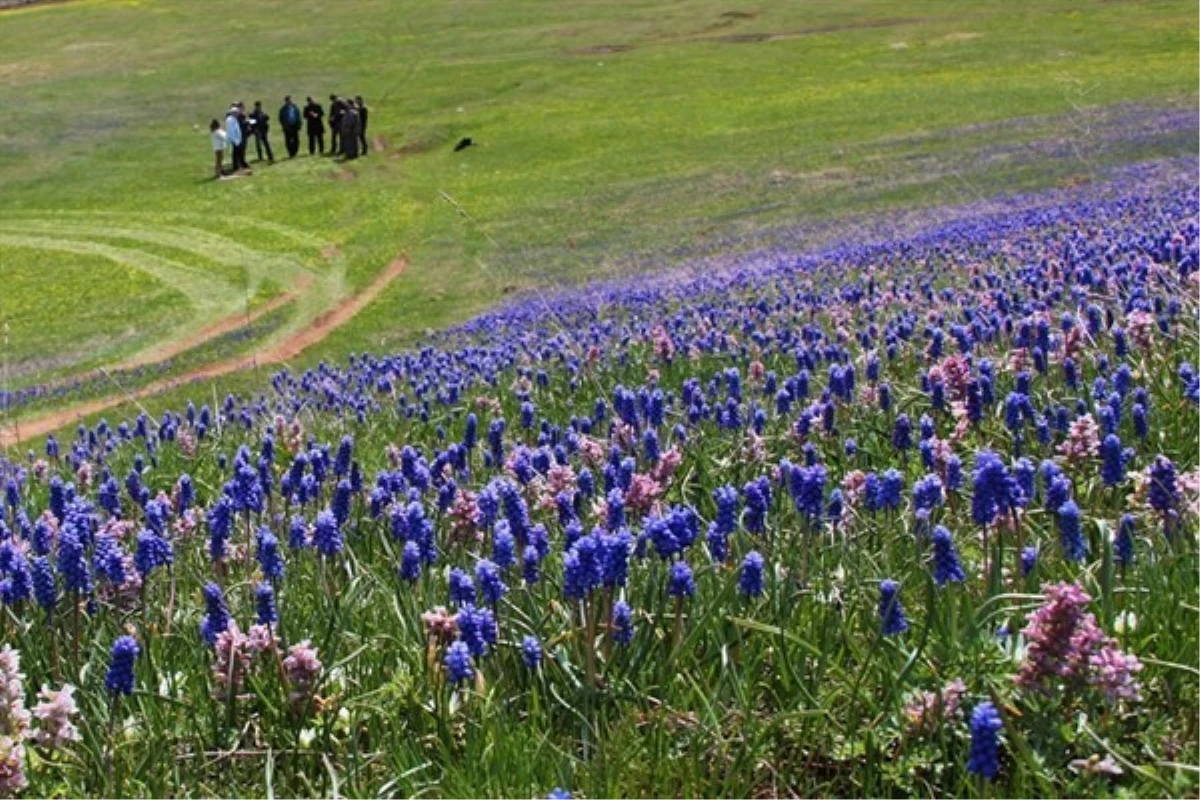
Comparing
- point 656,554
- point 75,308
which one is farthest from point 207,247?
point 656,554

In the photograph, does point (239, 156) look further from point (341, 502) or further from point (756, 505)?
point (756, 505)

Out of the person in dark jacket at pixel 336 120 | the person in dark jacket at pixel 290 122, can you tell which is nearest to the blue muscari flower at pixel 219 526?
the person in dark jacket at pixel 336 120

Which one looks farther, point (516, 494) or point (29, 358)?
point (29, 358)

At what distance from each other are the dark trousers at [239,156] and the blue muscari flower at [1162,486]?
4903 cm

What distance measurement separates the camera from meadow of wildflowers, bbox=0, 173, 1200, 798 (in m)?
3.52

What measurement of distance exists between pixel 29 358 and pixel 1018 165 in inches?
851

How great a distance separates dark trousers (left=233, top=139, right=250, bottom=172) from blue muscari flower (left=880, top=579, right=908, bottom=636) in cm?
4932

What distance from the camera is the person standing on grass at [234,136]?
49969 mm

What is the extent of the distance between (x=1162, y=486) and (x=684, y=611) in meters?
1.43

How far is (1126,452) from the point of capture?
486cm

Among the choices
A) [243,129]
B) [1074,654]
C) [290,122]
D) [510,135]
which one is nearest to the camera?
[1074,654]

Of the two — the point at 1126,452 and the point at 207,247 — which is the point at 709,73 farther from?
the point at 1126,452

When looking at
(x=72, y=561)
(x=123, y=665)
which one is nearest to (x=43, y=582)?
(x=72, y=561)

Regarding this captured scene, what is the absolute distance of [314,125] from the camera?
5288 cm
